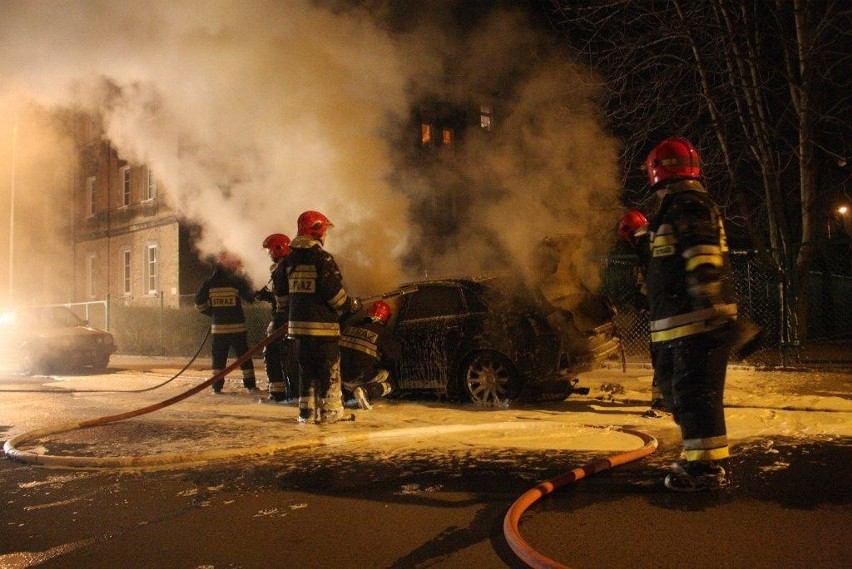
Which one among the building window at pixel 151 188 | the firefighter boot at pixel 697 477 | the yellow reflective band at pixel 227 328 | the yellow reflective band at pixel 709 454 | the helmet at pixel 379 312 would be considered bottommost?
the firefighter boot at pixel 697 477

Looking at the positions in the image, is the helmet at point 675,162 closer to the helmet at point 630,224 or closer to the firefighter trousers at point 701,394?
the firefighter trousers at point 701,394

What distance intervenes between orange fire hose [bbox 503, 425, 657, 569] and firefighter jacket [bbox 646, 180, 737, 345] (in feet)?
Result: 2.89

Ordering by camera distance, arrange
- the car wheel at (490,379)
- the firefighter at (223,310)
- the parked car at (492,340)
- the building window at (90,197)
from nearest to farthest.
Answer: the parked car at (492,340), the car wheel at (490,379), the firefighter at (223,310), the building window at (90,197)

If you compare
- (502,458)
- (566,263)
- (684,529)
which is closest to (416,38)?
(566,263)

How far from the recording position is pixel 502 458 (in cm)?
509

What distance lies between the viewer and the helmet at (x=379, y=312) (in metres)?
7.45

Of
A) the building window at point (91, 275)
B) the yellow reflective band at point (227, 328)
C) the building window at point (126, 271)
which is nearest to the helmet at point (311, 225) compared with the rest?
the yellow reflective band at point (227, 328)

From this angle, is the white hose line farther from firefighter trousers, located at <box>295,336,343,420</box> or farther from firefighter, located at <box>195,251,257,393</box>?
firefighter, located at <box>195,251,257,393</box>

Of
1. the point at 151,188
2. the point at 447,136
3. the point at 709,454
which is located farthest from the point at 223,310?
the point at 151,188

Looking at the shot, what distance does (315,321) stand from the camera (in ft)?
21.4

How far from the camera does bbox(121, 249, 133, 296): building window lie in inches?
1023

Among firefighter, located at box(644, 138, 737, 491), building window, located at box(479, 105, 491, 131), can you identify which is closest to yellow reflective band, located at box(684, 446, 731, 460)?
firefighter, located at box(644, 138, 737, 491)

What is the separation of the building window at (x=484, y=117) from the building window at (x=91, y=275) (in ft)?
64.4

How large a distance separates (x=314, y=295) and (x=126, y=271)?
22.0m
